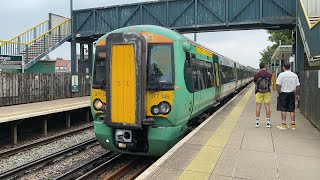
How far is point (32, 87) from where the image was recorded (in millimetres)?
15539

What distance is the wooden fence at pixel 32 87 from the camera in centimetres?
1389

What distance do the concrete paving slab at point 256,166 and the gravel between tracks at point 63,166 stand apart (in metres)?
3.92

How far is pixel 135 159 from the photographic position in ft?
24.7

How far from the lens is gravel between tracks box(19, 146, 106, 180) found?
6819mm

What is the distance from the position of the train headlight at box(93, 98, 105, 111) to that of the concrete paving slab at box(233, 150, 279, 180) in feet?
9.49

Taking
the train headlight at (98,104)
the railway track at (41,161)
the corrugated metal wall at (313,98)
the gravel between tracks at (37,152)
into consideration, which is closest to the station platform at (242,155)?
the corrugated metal wall at (313,98)

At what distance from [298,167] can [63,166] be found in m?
5.07

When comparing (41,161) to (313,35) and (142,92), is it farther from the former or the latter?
(313,35)

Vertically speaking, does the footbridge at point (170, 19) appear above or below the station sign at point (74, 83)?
above

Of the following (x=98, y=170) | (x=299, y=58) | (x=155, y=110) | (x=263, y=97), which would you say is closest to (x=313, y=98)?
(x=263, y=97)

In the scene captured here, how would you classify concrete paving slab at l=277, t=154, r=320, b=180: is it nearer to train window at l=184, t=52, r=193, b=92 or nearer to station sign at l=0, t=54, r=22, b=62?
train window at l=184, t=52, r=193, b=92

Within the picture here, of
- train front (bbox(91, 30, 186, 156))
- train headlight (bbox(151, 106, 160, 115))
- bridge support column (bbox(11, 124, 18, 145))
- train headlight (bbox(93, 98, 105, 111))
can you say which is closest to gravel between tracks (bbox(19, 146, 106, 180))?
train front (bbox(91, 30, 186, 156))

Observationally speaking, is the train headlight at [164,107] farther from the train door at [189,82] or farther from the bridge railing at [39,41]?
the bridge railing at [39,41]

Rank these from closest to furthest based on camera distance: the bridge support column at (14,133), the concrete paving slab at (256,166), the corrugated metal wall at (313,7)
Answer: the concrete paving slab at (256,166) < the bridge support column at (14,133) < the corrugated metal wall at (313,7)
